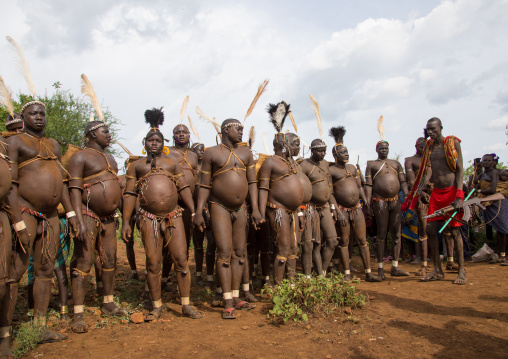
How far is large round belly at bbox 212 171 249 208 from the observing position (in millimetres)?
5707

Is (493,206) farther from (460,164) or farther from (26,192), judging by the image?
(26,192)

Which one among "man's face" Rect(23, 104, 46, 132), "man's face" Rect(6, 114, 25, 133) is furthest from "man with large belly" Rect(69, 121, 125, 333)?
"man's face" Rect(6, 114, 25, 133)

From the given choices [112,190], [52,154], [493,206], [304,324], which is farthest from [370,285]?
[52,154]

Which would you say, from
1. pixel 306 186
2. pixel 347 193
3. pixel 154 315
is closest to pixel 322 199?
pixel 306 186

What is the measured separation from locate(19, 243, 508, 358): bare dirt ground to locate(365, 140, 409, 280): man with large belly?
6.15 feet

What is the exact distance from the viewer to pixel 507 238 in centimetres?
962

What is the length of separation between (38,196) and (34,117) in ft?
3.25

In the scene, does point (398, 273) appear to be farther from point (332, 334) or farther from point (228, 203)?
point (228, 203)

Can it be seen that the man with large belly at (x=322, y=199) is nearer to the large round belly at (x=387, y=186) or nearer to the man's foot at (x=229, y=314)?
the large round belly at (x=387, y=186)

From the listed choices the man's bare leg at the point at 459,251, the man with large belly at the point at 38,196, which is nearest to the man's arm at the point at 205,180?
the man with large belly at the point at 38,196

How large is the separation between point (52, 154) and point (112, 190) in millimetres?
920

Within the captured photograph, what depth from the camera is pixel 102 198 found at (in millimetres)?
5410

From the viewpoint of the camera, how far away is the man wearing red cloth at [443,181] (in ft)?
22.2

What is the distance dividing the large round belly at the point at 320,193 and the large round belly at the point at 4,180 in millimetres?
4886
